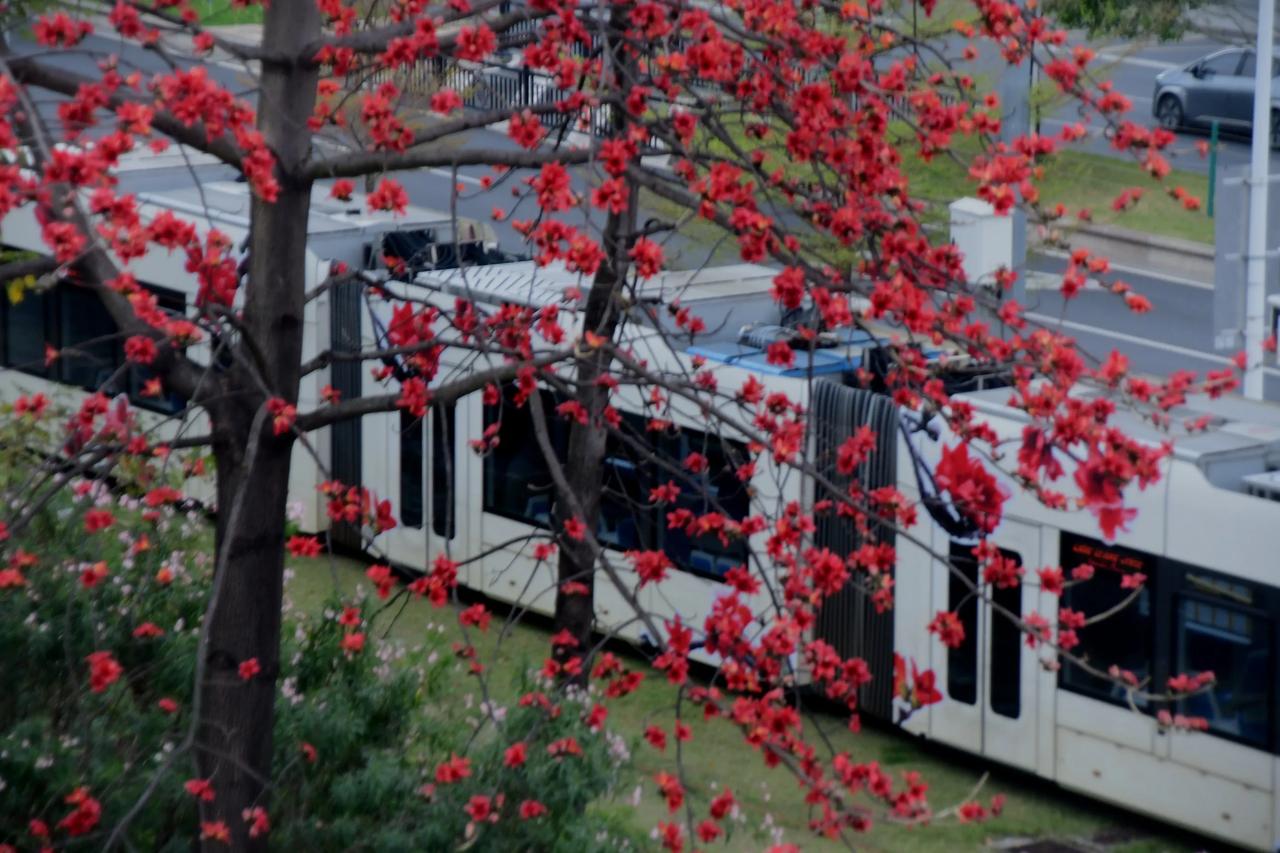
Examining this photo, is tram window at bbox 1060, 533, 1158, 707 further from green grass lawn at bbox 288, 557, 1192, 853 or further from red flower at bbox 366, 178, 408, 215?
red flower at bbox 366, 178, 408, 215

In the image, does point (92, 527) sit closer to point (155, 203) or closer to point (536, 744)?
point (536, 744)

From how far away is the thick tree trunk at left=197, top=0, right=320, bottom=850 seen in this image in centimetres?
675

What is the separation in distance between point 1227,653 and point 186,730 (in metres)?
5.83

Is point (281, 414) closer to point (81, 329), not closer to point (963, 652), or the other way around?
point (963, 652)

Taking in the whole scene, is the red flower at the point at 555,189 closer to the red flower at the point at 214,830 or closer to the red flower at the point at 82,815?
the red flower at the point at 214,830

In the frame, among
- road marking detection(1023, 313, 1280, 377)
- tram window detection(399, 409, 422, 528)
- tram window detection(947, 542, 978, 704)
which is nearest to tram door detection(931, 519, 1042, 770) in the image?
tram window detection(947, 542, 978, 704)

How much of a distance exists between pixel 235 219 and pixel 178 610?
894 cm

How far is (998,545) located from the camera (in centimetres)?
1205

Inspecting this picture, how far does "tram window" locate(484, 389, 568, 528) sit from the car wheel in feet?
72.1

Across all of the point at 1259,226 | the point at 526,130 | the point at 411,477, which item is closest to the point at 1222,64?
the point at 1259,226

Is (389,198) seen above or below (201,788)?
above

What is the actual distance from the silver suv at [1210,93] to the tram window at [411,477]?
2057cm

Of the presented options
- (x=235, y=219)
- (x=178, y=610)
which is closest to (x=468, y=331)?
(x=178, y=610)

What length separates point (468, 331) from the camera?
689cm
